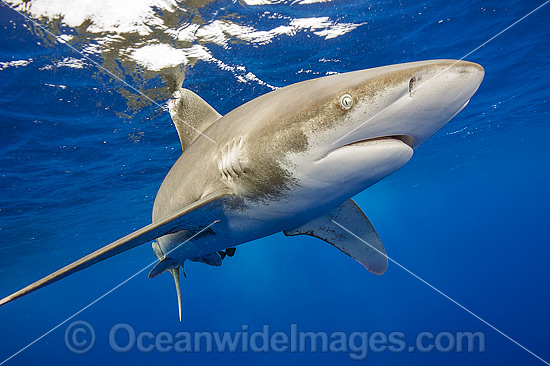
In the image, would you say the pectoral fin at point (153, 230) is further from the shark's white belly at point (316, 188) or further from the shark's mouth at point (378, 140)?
the shark's mouth at point (378, 140)

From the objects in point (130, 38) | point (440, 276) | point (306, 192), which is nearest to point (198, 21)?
point (130, 38)

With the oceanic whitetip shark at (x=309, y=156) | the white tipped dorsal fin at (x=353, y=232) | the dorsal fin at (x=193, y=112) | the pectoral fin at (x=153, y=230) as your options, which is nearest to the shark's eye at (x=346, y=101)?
the oceanic whitetip shark at (x=309, y=156)

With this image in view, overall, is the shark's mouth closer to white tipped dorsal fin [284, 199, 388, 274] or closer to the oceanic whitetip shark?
the oceanic whitetip shark

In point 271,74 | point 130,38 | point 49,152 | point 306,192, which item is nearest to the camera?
point 306,192

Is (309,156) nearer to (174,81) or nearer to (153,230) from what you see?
(153,230)

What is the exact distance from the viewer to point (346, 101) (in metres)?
1.88

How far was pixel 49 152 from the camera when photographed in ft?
40.5

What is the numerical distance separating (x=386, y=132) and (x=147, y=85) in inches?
382

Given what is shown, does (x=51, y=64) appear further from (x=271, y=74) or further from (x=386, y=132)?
(x=386, y=132)

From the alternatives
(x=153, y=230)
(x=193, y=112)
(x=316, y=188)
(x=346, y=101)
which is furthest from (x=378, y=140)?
(x=193, y=112)

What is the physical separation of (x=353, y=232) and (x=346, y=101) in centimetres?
221

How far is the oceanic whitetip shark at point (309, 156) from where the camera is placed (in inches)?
67.6

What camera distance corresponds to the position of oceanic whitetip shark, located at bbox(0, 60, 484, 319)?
172 cm

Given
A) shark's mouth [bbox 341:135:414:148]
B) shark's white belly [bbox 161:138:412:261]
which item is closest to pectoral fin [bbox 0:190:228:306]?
shark's white belly [bbox 161:138:412:261]
